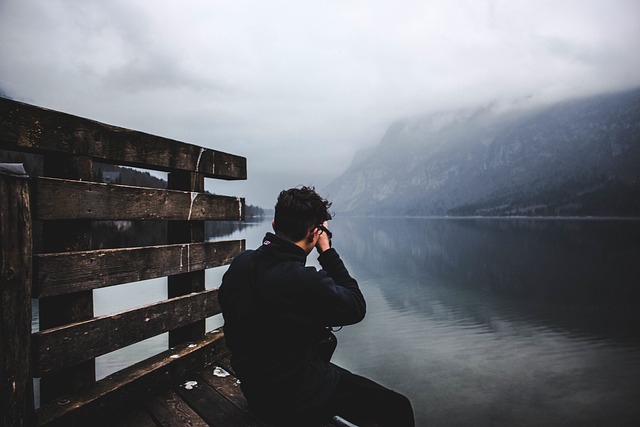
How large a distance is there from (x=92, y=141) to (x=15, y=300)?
141 centimetres

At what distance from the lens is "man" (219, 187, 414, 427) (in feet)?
8.64

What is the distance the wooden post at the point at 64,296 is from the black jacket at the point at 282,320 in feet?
3.85

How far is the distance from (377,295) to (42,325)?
24200 mm

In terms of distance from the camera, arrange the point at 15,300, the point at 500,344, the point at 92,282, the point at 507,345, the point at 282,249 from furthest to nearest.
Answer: the point at 500,344 < the point at 507,345 < the point at 92,282 < the point at 282,249 < the point at 15,300

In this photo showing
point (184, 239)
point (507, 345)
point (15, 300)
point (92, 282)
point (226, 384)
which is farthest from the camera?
point (507, 345)

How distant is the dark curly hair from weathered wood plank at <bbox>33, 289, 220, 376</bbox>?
163 centimetres

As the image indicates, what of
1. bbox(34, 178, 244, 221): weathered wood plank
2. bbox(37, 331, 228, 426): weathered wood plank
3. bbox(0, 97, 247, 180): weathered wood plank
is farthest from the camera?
bbox(37, 331, 228, 426): weathered wood plank

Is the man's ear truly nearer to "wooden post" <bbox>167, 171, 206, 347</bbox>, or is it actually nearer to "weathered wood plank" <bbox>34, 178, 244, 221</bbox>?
"weathered wood plank" <bbox>34, 178, 244, 221</bbox>

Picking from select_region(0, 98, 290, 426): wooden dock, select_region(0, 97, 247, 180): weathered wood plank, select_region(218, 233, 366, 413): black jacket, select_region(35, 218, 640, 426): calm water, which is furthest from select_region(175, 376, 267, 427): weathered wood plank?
select_region(35, 218, 640, 426): calm water

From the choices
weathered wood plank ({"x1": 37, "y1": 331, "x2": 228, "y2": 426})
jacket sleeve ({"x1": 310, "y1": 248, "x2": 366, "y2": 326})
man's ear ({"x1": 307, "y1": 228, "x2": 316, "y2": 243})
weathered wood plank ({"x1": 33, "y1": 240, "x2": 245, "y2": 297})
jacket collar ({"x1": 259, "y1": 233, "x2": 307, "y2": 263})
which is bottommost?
weathered wood plank ({"x1": 37, "y1": 331, "x2": 228, "y2": 426})

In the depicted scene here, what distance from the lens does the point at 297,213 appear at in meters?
2.93

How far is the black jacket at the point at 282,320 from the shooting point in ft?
8.61

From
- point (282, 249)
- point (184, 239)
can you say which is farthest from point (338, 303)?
point (184, 239)

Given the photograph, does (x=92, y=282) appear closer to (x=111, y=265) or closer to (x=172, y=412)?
(x=111, y=265)
